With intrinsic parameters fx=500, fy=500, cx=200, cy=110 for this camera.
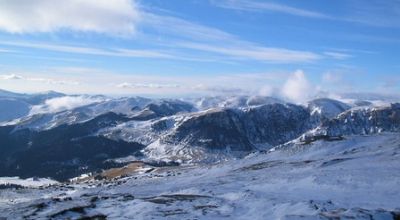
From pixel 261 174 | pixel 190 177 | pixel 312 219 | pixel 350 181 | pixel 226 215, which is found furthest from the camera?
pixel 190 177

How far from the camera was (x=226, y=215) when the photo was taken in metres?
64.8

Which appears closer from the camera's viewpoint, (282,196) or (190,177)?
(282,196)

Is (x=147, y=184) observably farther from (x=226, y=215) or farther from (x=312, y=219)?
(x=312, y=219)

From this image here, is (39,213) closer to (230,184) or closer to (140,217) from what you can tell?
(140,217)

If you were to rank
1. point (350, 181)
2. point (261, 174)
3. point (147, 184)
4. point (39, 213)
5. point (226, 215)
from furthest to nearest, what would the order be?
point (147, 184), point (261, 174), point (350, 181), point (39, 213), point (226, 215)

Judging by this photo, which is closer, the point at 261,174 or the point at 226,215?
the point at 226,215

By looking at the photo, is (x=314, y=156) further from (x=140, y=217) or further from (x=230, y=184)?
(x=140, y=217)

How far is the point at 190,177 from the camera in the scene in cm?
14500

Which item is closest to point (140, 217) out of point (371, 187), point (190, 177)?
point (371, 187)

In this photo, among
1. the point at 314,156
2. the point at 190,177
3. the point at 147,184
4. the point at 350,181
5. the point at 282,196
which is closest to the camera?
the point at 282,196

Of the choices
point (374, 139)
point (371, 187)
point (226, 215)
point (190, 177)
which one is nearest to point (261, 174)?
point (190, 177)

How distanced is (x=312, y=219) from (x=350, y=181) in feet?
133

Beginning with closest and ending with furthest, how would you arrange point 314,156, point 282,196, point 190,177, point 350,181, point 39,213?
point 39,213
point 282,196
point 350,181
point 190,177
point 314,156

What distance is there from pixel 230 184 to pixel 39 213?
46076mm
